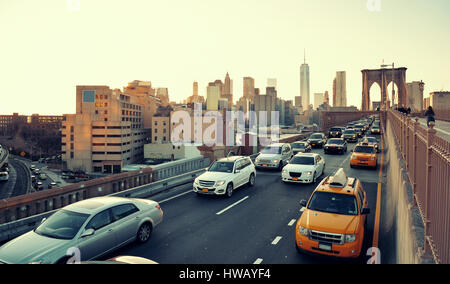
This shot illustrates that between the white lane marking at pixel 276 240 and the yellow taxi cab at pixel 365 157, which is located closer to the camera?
the white lane marking at pixel 276 240

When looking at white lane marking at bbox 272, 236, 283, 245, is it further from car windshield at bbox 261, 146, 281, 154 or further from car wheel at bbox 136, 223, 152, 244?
car windshield at bbox 261, 146, 281, 154

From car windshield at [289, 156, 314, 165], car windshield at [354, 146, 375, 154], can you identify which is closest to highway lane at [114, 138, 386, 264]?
car windshield at [289, 156, 314, 165]

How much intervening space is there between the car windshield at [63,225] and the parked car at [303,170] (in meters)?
11.6

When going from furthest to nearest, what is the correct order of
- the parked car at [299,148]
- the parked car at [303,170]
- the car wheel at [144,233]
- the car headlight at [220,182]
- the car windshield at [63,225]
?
the parked car at [299,148] < the parked car at [303,170] < the car headlight at [220,182] < the car wheel at [144,233] < the car windshield at [63,225]

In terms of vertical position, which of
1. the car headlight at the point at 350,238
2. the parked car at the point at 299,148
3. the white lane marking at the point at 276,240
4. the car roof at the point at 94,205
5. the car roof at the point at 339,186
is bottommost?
the white lane marking at the point at 276,240

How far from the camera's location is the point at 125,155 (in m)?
124

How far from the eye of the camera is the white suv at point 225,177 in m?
13.9

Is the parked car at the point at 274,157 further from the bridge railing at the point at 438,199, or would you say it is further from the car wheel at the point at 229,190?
the bridge railing at the point at 438,199

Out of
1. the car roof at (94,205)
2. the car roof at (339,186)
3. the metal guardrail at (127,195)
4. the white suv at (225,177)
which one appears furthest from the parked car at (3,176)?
the car roof at (339,186)

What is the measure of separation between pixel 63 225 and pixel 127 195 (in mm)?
5409

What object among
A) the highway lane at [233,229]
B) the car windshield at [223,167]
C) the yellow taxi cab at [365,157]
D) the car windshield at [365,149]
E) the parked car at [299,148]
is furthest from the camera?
the parked car at [299,148]

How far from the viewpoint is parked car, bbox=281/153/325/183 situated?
1656cm

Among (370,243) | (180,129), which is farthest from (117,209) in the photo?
(180,129)

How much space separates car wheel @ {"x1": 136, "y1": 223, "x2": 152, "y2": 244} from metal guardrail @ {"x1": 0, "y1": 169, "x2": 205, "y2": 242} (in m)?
3.13
